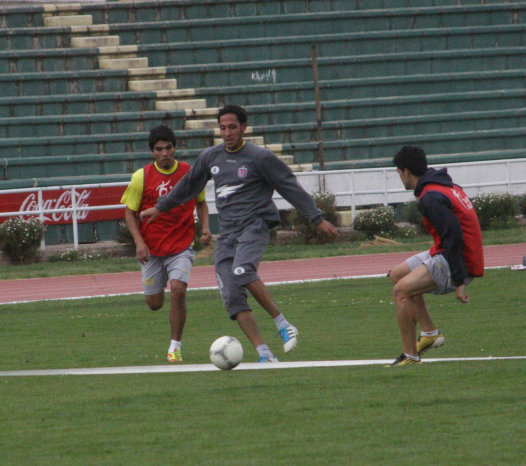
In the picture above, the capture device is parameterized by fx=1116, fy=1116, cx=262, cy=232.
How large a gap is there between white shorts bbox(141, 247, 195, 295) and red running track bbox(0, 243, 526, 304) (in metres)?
6.71

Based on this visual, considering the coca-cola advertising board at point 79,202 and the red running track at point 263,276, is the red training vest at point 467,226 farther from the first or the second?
the coca-cola advertising board at point 79,202

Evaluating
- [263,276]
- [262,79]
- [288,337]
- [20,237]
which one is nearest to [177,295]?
[288,337]

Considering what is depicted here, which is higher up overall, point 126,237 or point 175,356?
point 175,356

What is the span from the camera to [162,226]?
31.8 ft

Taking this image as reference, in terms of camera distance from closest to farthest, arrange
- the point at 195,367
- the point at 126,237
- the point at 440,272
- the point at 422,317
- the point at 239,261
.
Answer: the point at 440,272 < the point at 422,317 < the point at 239,261 < the point at 195,367 < the point at 126,237

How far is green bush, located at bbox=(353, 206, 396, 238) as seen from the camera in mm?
22641

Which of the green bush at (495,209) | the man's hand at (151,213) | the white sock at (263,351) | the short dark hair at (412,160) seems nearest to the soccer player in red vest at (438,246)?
the short dark hair at (412,160)

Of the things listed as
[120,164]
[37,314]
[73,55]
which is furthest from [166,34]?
[37,314]

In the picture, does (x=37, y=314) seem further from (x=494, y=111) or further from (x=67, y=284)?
(x=494, y=111)

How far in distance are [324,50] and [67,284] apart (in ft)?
45.7

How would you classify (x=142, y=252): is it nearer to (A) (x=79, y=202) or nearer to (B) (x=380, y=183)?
(A) (x=79, y=202)

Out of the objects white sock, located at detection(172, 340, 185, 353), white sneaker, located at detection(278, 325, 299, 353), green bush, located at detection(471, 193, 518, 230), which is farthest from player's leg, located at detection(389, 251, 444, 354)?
green bush, located at detection(471, 193, 518, 230)

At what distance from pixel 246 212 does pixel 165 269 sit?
1.46 m

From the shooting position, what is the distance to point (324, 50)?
2992 cm
